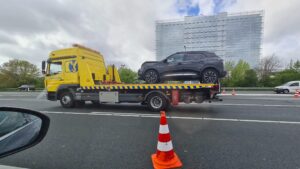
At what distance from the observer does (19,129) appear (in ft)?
5.21

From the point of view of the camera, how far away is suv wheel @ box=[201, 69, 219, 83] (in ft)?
21.0

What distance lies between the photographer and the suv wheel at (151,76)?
23.5 ft

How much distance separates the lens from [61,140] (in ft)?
11.2

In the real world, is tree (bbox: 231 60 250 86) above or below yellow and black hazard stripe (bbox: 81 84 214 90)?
above

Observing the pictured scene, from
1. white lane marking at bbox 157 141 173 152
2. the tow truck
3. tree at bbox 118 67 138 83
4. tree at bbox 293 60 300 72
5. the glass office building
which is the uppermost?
the glass office building

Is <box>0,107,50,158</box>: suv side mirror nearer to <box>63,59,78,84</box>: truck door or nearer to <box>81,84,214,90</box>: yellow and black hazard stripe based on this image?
<box>81,84,214,90</box>: yellow and black hazard stripe

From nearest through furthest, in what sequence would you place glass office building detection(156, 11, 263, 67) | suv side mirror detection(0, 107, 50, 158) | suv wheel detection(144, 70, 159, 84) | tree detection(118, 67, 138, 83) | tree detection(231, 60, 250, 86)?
1. suv side mirror detection(0, 107, 50, 158)
2. suv wheel detection(144, 70, 159, 84)
3. tree detection(231, 60, 250, 86)
4. tree detection(118, 67, 138, 83)
5. glass office building detection(156, 11, 263, 67)

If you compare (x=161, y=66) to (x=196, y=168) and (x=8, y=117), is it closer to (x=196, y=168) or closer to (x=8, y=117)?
(x=196, y=168)

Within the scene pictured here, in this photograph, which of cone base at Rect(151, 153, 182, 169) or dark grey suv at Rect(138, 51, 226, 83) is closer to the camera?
cone base at Rect(151, 153, 182, 169)

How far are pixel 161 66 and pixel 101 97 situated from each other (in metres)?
3.31

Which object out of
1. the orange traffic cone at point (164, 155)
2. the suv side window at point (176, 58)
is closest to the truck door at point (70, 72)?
the suv side window at point (176, 58)

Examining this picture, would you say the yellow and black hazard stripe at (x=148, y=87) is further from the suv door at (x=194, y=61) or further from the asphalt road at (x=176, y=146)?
the asphalt road at (x=176, y=146)

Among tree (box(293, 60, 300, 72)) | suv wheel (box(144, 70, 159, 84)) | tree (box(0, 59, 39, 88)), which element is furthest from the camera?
tree (box(0, 59, 39, 88))

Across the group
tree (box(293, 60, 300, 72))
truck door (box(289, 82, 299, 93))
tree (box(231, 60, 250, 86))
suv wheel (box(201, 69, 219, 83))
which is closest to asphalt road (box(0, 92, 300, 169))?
suv wheel (box(201, 69, 219, 83))
